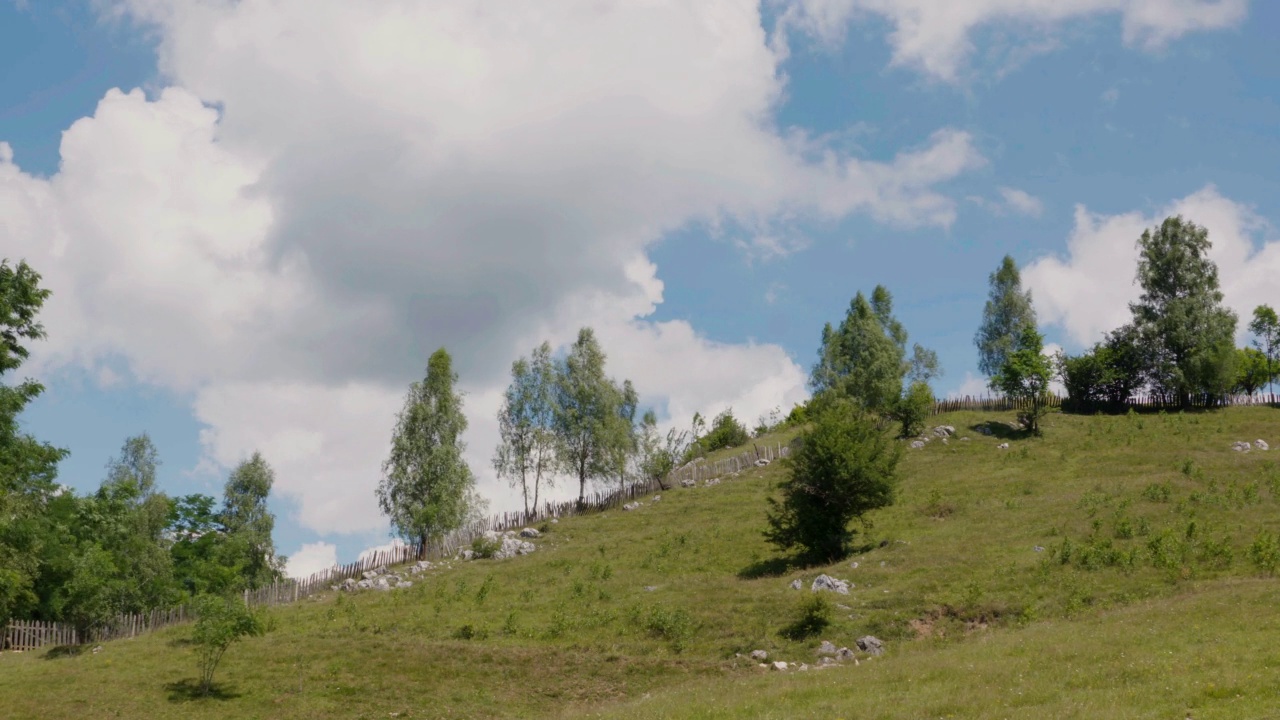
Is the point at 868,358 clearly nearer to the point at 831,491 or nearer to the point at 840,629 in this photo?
the point at 831,491

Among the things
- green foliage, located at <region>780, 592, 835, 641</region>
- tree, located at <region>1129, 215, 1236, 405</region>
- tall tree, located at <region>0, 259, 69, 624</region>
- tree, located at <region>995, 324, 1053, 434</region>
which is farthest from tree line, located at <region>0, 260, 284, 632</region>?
tree, located at <region>1129, 215, 1236, 405</region>

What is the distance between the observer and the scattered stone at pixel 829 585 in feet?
122

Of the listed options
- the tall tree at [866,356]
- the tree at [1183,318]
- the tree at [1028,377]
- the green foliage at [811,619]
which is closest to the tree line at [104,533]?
the green foliage at [811,619]

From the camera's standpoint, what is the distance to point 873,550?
4362 cm

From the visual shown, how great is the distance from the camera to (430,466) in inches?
2702

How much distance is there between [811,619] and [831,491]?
12337 mm

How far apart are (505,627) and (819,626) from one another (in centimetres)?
1367

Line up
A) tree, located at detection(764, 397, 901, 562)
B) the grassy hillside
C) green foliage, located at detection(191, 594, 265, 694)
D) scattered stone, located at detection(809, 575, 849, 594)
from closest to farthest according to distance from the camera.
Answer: the grassy hillside < green foliage, located at detection(191, 594, 265, 694) < scattered stone, located at detection(809, 575, 849, 594) < tree, located at detection(764, 397, 901, 562)

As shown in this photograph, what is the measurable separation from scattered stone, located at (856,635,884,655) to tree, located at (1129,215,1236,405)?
61229mm

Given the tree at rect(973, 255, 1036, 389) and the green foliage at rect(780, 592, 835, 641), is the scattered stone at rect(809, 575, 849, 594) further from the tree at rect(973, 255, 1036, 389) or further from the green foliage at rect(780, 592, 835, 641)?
the tree at rect(973, 255, 1036, 389)

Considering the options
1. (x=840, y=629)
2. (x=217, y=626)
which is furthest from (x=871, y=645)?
(x=217, y=626)

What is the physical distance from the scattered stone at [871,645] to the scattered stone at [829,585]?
512cm

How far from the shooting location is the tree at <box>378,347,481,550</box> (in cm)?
6719

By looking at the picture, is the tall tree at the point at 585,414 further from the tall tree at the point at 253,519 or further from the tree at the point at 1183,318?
the tree at the point at 1183,318
